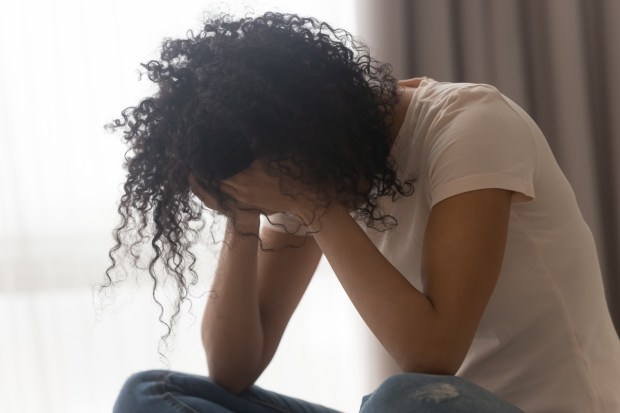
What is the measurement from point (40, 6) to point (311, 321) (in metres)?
1.06

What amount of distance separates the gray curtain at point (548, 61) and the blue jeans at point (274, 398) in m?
1.09

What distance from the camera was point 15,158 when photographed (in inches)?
83.7

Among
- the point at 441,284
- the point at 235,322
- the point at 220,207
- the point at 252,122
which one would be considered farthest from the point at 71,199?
the point at 441,284

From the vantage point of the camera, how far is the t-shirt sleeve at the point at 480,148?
1.05 m

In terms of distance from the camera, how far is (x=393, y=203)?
127 cm

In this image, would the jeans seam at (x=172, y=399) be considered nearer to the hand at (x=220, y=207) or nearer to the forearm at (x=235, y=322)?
the forearm at (x=235, y=322)

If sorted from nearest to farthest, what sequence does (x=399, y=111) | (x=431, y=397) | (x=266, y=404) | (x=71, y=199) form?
1. (x=431, y=397)
2. (x=399, y=111)
3. (x=266, y=404)
4. (x=71, y=199)

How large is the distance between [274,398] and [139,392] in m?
0.22

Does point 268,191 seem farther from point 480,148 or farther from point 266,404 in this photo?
point 266,404

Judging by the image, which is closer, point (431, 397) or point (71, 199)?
point (431, 397)

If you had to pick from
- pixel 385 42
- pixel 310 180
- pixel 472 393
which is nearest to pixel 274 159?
pixel 310 180

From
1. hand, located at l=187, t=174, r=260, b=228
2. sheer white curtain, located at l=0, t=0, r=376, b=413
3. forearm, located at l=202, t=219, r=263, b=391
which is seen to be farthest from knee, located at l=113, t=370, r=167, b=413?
sheer white curtain, located at l=0, t=0, r=376, b=413

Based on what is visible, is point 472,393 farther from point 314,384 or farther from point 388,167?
point 314,384

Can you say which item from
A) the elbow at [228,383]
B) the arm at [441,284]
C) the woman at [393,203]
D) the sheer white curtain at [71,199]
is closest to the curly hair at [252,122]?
the woman at [393,203]
